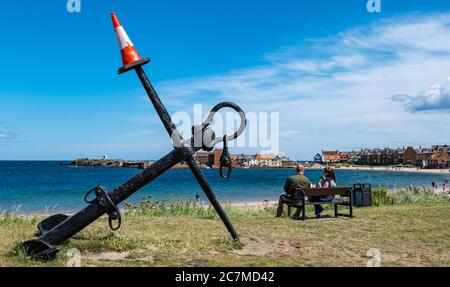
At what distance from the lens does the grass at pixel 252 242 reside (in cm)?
661

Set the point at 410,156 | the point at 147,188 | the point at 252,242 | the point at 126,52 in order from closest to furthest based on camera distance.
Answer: the point at 126,52
the point at 252,242
the point at 147,188
the point at 410,156

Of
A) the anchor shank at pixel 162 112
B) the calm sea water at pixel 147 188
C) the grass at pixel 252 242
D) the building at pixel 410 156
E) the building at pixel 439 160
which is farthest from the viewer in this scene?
the building at pixel 410 156

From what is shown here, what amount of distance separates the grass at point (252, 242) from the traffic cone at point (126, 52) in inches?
99.1

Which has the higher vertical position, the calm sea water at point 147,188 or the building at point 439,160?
the building at point 439,160

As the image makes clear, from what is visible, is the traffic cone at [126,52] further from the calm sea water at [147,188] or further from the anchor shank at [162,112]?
the calm sea water at [147,188]

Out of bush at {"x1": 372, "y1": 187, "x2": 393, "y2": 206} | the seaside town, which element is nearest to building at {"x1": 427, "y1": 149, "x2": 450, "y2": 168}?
the seaside town

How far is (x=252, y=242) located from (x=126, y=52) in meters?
3.66

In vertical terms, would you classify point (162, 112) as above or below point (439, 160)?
above

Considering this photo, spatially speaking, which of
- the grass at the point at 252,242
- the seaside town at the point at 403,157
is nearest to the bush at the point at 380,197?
the grass at the point at 252,242

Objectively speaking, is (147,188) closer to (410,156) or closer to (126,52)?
(126,52)

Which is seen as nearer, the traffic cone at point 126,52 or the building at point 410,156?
the traffic cone at point 126,52

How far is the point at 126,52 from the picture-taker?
616cm

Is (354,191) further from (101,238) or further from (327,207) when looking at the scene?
(101,238)

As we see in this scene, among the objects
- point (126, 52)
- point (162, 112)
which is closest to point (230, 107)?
point (162, 112)
